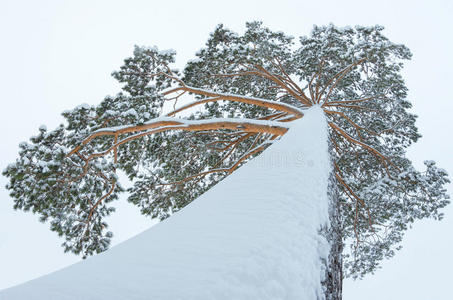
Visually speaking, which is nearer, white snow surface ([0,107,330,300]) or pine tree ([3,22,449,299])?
white snow surface ([0,107,330,300])

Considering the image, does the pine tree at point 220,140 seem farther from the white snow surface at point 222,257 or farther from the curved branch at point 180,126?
the white snow surface at point 222,257

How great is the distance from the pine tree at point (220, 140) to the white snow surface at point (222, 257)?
308 centimetres

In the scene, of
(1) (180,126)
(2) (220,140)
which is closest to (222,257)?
(1) (180,126)

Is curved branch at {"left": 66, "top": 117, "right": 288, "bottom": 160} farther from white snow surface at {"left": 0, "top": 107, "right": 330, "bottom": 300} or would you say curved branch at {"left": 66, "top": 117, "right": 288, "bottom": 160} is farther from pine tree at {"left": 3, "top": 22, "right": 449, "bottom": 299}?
white snow surface at {"left": 0, "top": 107, "right": 330, "bottom": 300}

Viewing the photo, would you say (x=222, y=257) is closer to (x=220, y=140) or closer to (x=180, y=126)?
(x=180, y=126)

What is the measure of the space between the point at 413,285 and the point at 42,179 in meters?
125

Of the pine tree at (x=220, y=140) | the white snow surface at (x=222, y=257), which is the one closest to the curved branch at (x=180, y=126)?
the pine tree at (x=220, y=140)

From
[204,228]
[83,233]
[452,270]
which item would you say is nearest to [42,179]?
[83,233]

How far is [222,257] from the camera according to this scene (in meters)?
1.29

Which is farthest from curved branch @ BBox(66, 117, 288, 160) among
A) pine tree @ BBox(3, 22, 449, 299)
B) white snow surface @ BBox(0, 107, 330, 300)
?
white snow surface @ BBox(0, 107, 330, 300)

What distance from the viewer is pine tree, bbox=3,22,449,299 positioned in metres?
4.79

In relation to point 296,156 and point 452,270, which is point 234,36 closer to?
point 296,156

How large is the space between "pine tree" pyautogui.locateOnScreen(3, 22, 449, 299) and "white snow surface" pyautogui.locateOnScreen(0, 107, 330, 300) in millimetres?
3081

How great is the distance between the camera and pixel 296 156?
3.00m
